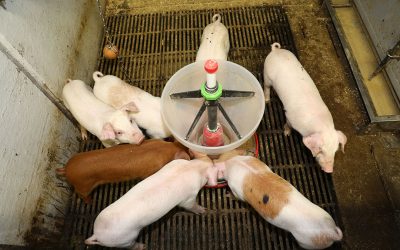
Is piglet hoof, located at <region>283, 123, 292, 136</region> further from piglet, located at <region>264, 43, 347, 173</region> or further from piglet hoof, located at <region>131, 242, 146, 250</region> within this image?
piglet hoof, located at <region>131, 242, 146, 250</region>

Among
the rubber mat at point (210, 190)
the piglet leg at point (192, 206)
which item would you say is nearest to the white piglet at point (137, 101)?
the rubber mat at point (210, 190)

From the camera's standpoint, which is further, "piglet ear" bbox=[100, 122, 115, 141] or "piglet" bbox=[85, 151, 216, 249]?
"piglet ear" bbox=[100, 122, 115, 141]

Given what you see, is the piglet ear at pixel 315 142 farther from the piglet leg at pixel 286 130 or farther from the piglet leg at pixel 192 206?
the piglet leg at pixel 192 206

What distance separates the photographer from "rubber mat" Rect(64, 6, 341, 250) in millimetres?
2289

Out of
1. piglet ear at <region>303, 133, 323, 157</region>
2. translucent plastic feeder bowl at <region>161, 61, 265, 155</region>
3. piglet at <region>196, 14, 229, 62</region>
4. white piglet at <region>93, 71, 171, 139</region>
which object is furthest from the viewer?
piglet at <region>196, 14, 229, 62</region>

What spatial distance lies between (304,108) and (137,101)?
1222mm

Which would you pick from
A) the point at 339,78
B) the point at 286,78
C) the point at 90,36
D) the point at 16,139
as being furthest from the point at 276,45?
the point at 16,139

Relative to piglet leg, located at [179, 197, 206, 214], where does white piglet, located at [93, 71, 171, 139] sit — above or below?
above

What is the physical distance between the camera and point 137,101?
95.5 inches

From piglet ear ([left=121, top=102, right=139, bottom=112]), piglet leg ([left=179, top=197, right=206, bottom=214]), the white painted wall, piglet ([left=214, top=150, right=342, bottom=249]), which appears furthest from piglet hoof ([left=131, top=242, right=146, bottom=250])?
piglet ear ([left=121, top=102, right=139, bottom=112])

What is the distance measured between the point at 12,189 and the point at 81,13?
169 centimetres

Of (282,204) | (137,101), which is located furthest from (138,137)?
(282,204)

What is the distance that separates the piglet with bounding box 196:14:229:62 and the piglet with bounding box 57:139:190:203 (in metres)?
0.77

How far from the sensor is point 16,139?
1.94m
